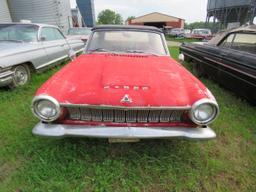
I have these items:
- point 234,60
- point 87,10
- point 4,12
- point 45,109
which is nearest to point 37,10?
point 4,12

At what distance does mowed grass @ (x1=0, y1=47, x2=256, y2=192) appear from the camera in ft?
6.71

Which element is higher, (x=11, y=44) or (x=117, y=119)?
(x=11, y=44)

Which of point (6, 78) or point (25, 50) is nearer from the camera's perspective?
point (6, 78)

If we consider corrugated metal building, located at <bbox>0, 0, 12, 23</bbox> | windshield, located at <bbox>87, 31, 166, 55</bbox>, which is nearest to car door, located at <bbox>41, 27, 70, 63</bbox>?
windshield, located at <bbox>87, 31, 166, 55</bbox>

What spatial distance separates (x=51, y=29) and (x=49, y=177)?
16.3 ft

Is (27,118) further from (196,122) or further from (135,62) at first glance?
(196,122)

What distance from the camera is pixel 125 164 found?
2.32 m

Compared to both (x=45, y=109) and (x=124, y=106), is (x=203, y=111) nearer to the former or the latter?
(x=124, y=106)

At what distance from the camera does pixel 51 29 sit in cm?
588

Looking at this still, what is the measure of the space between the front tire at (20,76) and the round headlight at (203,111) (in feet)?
12.4

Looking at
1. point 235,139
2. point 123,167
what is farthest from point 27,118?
point 235,139

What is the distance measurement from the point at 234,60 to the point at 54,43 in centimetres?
473

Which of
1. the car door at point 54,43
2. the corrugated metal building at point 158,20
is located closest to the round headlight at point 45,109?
the car door at point 54,43

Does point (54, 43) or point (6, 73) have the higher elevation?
point (54, 43)
